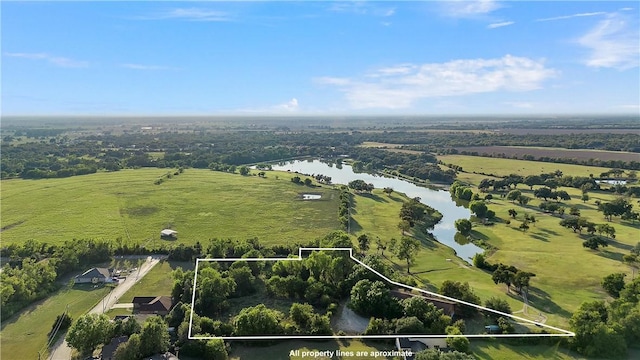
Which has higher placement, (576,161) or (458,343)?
(576,161)

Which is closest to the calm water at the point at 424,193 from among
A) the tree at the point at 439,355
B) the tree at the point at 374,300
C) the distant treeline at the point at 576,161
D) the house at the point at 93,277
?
the tree at the point at 374,300

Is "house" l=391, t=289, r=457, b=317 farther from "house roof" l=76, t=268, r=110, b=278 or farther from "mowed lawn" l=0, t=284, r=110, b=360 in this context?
"house roof" l=76, t=268, r=110, b=278

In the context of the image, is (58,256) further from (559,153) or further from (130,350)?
(559,153)

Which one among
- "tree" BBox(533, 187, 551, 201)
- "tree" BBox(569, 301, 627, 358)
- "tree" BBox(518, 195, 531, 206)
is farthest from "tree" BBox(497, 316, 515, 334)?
"tree" BBox(533, 187, 551, 201)

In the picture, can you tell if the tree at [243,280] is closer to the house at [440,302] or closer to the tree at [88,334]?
the tree at [88,334]

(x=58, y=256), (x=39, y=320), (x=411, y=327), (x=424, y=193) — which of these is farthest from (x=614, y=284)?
(x=58, y=256)

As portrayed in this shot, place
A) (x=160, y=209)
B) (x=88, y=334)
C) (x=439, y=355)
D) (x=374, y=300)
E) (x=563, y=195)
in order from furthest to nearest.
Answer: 1. (x=563, y=195)
2. (x=160, y=209)
3. (x=374, y=300)
4. (x=88, y=334)
5. (x=439, y=355)
